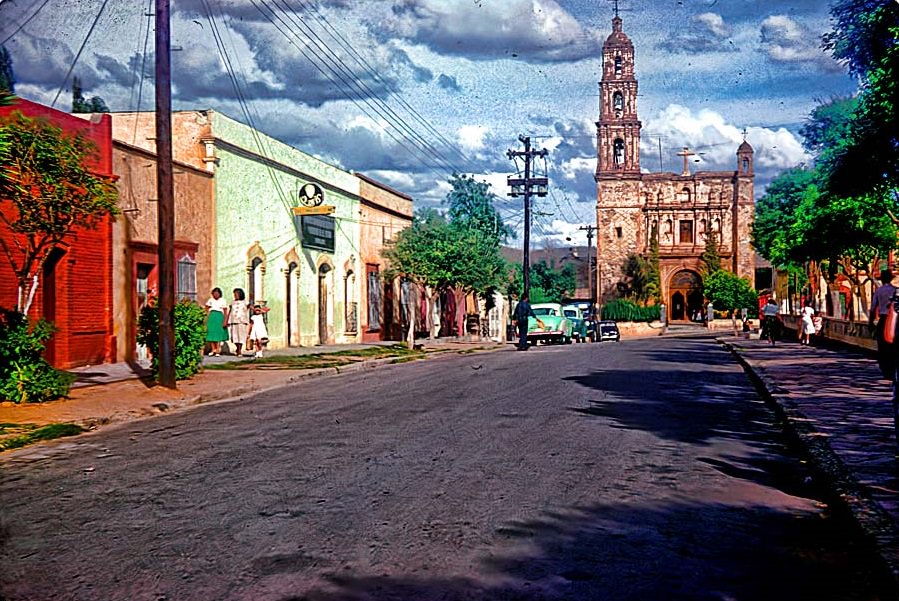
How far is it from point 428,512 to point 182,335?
1104 cm

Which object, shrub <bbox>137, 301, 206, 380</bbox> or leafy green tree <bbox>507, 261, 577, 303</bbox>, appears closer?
shrub <bbox>137, 301, 206, 380</bbox>

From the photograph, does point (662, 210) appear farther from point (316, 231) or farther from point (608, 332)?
point (316, 231)

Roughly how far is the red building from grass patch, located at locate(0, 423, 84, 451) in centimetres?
692

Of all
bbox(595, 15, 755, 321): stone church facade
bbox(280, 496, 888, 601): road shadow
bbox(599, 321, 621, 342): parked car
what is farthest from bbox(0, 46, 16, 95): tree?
bbox(595, 15, 755, 321): stone church facade

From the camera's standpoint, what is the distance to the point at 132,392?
15062 mm

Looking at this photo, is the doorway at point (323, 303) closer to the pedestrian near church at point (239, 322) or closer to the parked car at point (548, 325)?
the parked car at point (548, 325)

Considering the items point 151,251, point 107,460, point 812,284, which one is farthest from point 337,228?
point 107,460

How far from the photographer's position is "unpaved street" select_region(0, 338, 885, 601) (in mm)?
5145

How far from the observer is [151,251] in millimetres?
22875

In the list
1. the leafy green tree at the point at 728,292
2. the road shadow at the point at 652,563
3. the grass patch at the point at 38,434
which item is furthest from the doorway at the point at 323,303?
the leafy green tree at the point at 728,292

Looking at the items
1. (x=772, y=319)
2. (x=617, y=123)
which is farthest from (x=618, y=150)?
(x=772, y=319)

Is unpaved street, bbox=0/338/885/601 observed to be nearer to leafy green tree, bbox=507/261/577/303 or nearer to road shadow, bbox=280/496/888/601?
road shadow, bbox=280/496/888/601

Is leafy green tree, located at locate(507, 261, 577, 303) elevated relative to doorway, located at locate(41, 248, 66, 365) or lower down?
elevated

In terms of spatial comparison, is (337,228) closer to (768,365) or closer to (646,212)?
(768,365)
